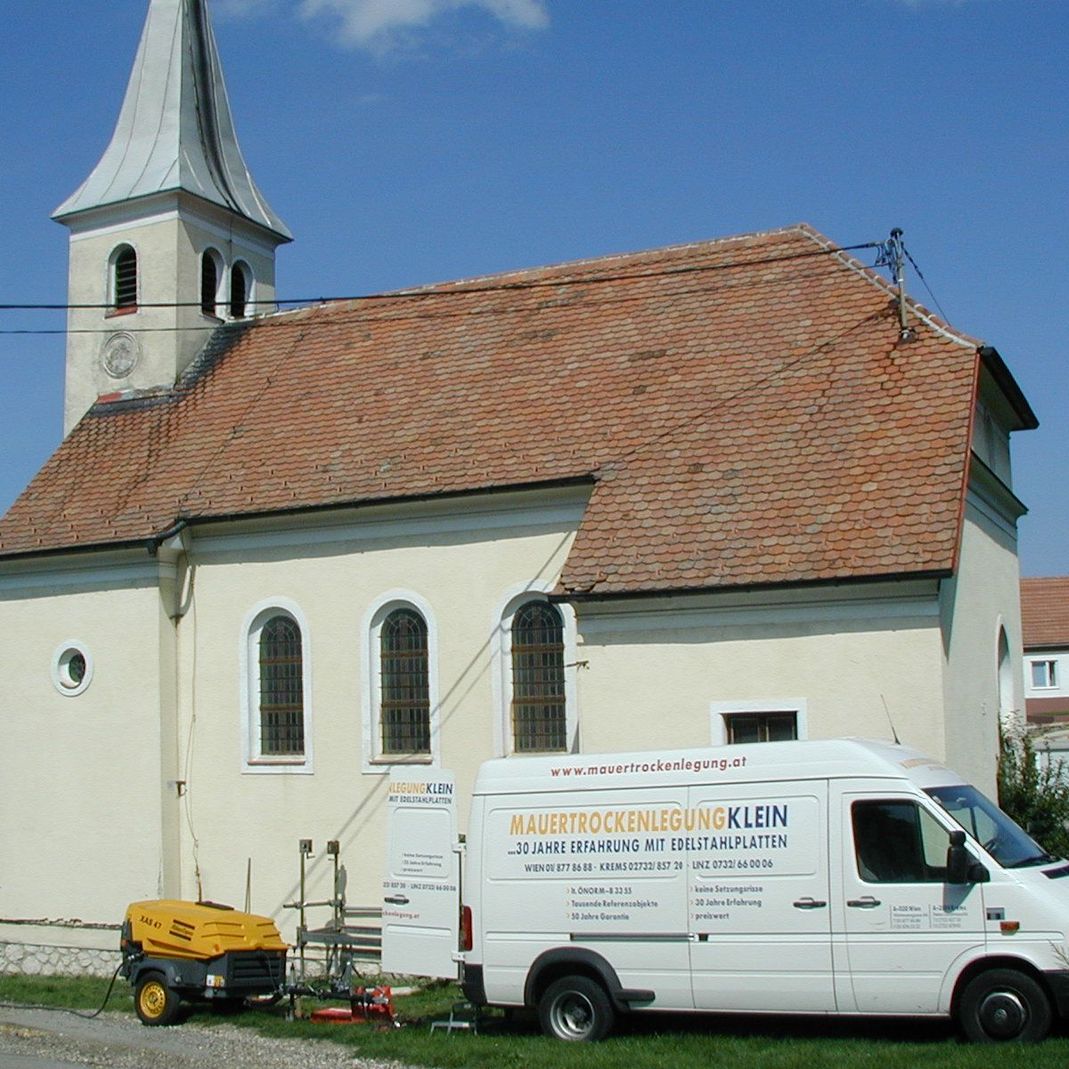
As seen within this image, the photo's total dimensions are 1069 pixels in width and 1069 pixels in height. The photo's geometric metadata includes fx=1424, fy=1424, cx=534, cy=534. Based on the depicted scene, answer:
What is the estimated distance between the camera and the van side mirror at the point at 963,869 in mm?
11234

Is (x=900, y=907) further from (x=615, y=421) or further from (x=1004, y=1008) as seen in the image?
(x=615, y=421)

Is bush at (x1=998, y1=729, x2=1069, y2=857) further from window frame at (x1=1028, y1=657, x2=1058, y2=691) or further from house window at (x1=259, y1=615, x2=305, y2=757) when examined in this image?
window frame at (x1=1028, y1=657, x2=1058, y2=691)

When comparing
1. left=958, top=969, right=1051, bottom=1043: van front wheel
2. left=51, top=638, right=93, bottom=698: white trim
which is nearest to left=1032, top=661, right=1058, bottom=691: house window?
left=51, top=638, right=93, bottom=698: white trim

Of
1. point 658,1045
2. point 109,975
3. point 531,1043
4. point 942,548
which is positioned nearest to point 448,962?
point 531,1043

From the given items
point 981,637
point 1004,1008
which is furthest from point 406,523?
point 1004,1008

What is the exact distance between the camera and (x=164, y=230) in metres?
25.3

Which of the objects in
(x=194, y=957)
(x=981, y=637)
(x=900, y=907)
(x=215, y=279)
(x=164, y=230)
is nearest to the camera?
(x=900, y=907)

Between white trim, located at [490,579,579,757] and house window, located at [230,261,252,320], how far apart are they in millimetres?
10550

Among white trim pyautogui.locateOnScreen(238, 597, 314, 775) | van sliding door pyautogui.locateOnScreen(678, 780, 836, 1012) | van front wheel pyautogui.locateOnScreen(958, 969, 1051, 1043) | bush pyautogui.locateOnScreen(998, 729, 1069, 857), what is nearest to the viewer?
van front wheel pyautogui.locateOnScreen(958, 969, 1051, 1043)

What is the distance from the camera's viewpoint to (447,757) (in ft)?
61.3

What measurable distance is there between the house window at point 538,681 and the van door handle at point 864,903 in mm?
6831

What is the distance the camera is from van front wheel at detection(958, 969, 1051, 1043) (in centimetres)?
1088

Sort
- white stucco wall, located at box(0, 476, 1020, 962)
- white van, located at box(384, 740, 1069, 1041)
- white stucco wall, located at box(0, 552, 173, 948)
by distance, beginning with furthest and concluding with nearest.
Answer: white stucco wall, located at box(0, 552, 173, 948) → white stucco wall, located at box(0, 476, 1020, 962) → white van, located at box(384, 740, 1069, 1041)

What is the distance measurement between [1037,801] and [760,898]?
623 centimetres
